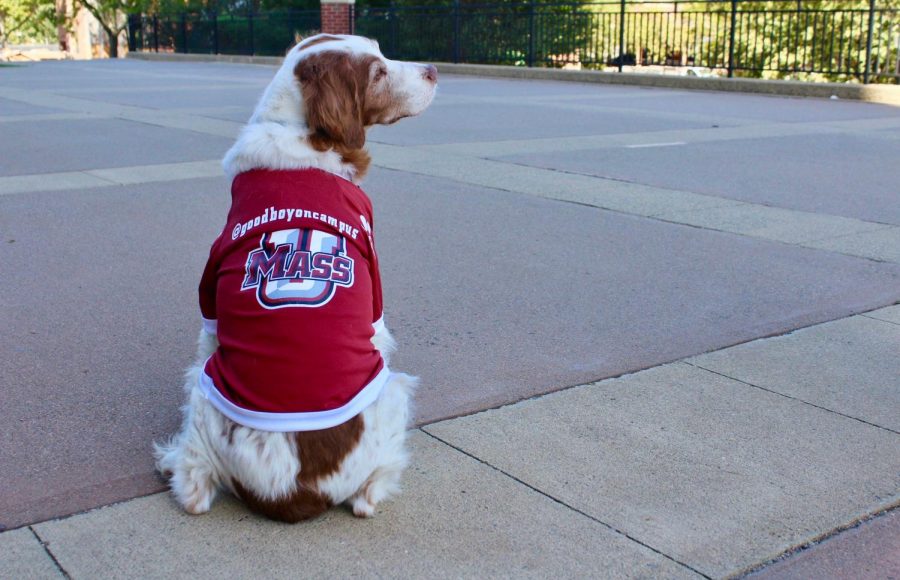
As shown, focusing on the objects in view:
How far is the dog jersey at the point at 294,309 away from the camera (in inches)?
123

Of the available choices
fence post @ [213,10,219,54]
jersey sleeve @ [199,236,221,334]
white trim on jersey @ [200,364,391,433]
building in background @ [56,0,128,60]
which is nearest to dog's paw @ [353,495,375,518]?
white trim on jersey @ [200,364,391,433]

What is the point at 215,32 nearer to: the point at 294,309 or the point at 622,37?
the point at 622,37

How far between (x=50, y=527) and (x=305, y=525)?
0.80 metres

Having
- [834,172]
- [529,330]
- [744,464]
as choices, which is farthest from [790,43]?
[744,464]

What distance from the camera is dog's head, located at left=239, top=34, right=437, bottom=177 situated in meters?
3.39

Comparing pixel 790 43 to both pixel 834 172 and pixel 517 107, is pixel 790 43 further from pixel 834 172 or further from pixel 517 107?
pixel 834 172

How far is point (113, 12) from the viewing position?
1768 inches

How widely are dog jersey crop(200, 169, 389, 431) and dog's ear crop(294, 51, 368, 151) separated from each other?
13 cm

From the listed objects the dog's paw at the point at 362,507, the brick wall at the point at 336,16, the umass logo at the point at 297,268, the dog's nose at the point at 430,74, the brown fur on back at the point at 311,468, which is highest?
the brick wall at the point at 336,16

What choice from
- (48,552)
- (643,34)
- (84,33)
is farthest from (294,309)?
(84,33)

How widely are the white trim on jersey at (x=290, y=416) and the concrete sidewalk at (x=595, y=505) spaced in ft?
1.22

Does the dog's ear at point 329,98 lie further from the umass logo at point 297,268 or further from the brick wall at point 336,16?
the brick wall at point 336,16

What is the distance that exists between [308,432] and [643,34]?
24347mm

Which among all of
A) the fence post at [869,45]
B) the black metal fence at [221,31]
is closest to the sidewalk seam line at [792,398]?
the fence post at [869,45]
